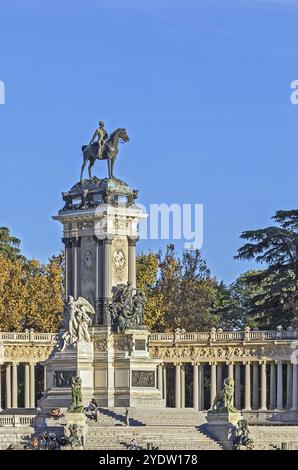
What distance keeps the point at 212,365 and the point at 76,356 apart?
17.2 metres

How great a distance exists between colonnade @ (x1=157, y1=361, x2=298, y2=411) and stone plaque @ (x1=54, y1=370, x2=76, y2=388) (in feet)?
44.1

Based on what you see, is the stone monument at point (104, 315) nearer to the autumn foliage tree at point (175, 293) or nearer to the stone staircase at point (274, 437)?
the stone staircase at point (274, 437)

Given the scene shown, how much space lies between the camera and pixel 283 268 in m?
130

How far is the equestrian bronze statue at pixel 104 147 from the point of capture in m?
108

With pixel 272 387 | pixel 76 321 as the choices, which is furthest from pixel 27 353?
pixel 76 321

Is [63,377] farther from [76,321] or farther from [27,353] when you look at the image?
[27,353]

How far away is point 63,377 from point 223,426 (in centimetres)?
1220

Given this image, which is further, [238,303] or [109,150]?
[238,303]

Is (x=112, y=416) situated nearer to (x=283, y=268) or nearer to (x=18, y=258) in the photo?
(x=283, y=268)

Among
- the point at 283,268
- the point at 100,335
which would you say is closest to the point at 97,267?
the point at 100,335

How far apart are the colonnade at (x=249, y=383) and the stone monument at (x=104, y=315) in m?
12.8

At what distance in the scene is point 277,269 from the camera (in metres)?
130

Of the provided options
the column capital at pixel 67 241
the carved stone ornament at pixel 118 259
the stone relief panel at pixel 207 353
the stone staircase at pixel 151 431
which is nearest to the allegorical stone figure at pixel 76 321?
the carved stone ornament at pixel 118 259

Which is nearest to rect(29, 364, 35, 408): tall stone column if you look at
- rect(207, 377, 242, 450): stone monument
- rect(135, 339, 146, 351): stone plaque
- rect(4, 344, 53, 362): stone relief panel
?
rect(4, 344, 53, 362): stone relief panel
